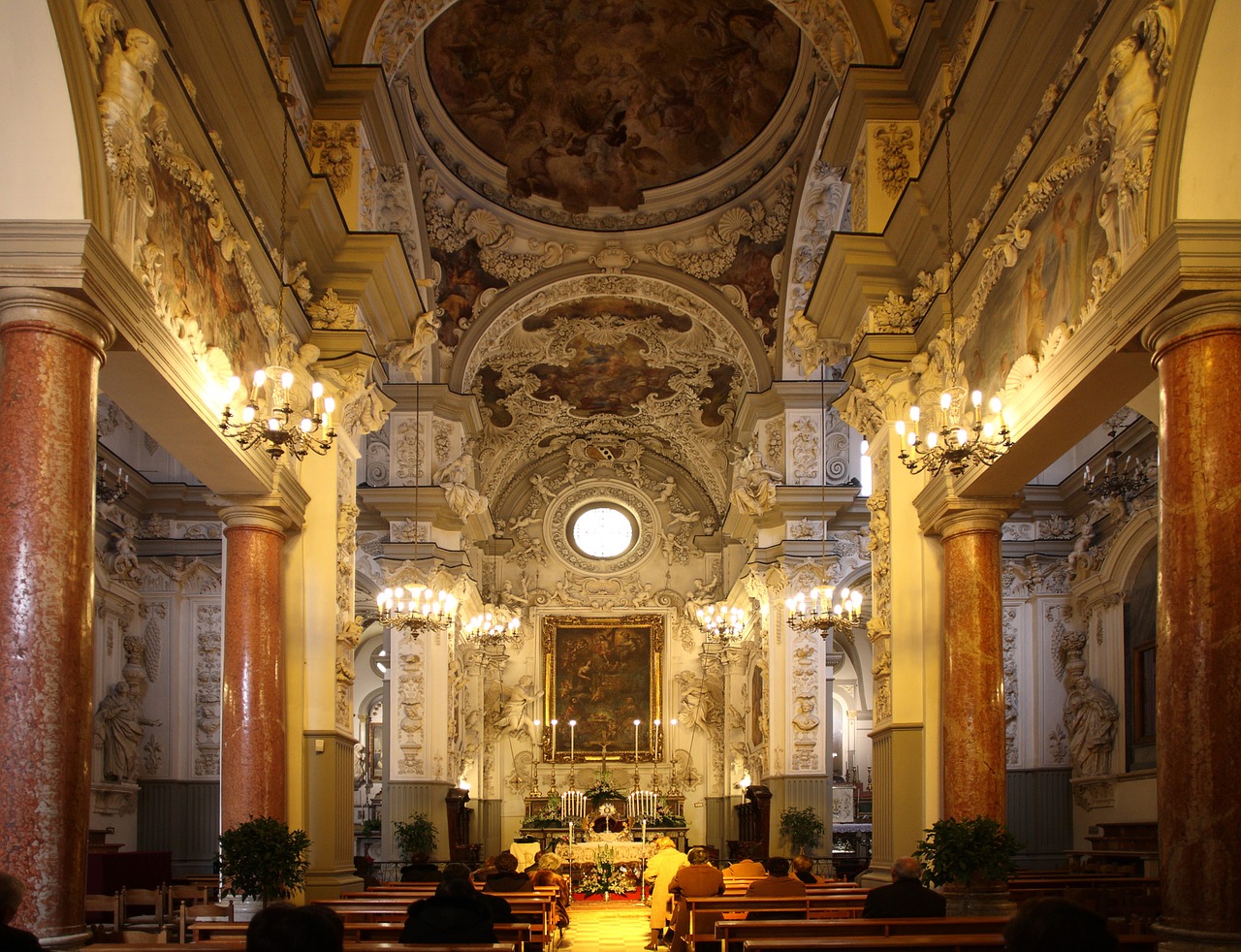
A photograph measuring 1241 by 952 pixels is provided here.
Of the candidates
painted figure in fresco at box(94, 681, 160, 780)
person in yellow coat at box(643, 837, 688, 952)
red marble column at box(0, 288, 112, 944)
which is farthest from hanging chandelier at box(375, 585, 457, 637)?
red marble column at box(0, 288, 112, 944)

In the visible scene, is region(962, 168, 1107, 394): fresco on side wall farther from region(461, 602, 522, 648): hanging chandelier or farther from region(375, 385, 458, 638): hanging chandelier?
region(461, 602, 522, 648): hanging chandelier

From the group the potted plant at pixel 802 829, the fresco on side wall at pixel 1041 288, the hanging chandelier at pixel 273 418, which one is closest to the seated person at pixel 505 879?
the hanging chandelier at pixel 273 418

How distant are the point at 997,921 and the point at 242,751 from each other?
7.15 m

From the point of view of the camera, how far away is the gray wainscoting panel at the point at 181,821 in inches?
849

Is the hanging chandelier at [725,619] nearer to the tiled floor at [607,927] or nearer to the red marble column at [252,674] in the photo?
the tiled floor at [607,927]

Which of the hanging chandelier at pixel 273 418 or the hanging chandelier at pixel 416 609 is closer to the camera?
the hanging chandelier at pixel 273 418

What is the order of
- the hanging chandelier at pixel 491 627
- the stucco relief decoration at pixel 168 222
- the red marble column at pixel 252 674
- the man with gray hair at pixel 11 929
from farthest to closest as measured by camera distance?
the hanging chandelier at pixel 491 627 < the red marble column at pixel 252 674 < the stucco relief decoration at pixel 168 222 < the man with gray hair at pixel 11 929

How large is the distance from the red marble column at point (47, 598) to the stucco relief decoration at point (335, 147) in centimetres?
692

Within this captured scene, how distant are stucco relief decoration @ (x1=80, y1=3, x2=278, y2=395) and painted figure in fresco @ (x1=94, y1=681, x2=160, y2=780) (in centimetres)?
1014

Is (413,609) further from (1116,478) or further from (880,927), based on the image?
(880,927)

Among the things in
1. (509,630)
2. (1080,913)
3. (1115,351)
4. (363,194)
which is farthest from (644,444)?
(1080,913)

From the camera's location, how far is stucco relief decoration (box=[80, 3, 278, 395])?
845 cm

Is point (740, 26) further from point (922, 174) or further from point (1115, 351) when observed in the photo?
point (1115, 351)

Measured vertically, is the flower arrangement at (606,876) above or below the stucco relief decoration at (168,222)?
below
